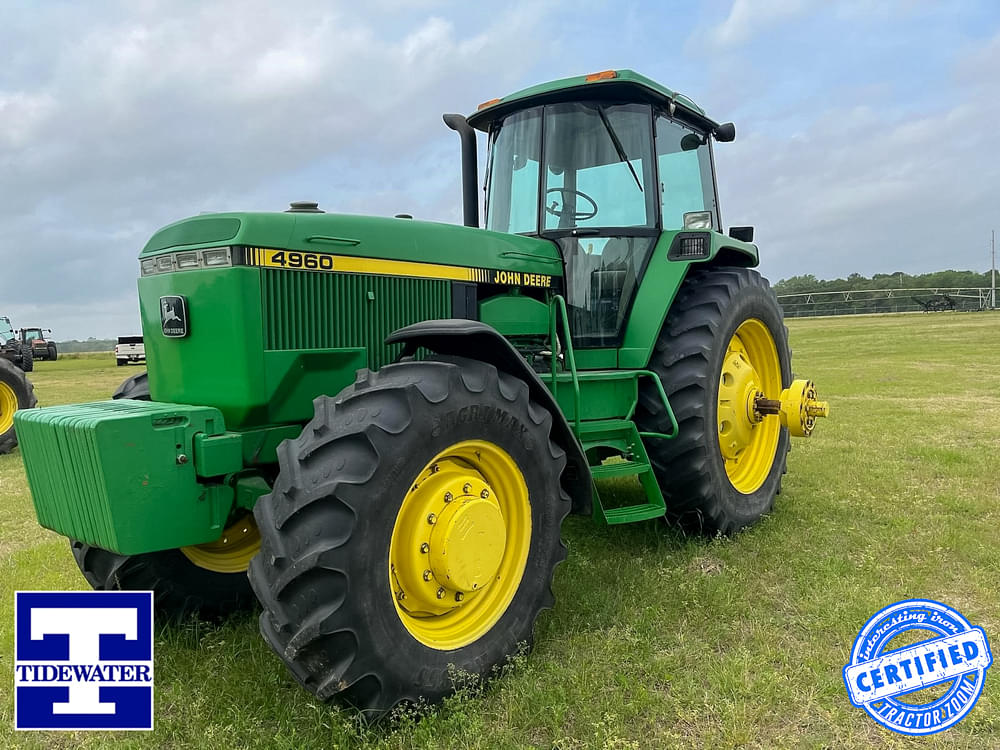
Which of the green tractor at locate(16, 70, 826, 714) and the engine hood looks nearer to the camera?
the green tractor at locate(16, 70, 826, 714)

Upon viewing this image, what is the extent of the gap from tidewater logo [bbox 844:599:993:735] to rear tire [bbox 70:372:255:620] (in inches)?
111

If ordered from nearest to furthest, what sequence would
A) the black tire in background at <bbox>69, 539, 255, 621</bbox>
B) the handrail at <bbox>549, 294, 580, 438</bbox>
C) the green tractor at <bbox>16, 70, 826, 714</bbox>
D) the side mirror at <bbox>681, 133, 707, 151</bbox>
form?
the green tractor at <bbox>16, 70, 826, 714</bbox>
the black tire in background at <bbox>69, 539, 255, 621</bbox>
the handrail at <bbox>549, 294, 580, 438</bbox>
the side mirror at <bbox>681, 133, 707, 151</bbox>

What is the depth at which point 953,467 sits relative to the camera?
6.37m

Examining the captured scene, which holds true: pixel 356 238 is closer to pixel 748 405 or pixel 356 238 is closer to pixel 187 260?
pixel 187 260

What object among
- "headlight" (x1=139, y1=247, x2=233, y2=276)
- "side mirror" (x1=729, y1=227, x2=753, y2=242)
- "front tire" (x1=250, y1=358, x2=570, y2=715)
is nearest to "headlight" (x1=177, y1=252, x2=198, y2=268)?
"headlight" (x1=139, y1=247, x2=233, y2=276)

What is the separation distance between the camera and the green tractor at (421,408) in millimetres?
2586

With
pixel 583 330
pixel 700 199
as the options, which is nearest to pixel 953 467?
pixel 700 199

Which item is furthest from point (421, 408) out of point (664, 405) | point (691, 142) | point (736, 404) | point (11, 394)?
point (11, 394)

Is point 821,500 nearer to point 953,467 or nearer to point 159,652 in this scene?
point 953,467

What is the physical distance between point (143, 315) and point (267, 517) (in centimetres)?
153

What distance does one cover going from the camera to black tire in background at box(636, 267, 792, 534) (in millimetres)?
4355

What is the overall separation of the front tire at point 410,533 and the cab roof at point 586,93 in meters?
2.14

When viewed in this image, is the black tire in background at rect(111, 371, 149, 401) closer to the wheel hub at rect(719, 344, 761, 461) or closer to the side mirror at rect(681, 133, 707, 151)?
the wheel hub at rect(719, 344, 761, 461)

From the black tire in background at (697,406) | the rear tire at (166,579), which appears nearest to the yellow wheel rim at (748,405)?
the black tire in background at (697,406)
